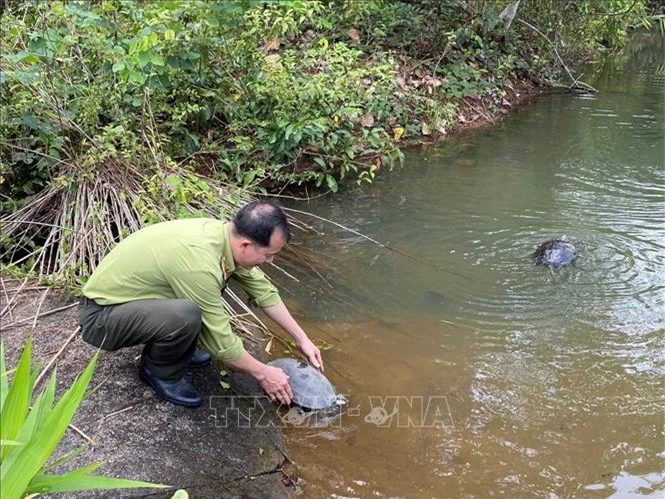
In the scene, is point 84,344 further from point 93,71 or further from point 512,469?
point 93,71

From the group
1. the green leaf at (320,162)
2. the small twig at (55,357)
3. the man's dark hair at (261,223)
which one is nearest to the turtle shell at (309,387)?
the man's dark hair at (261,223)

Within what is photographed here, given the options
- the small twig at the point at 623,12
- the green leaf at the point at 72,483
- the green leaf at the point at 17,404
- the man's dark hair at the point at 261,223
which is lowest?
the green leaf at the point at 72,483

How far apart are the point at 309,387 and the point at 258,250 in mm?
868

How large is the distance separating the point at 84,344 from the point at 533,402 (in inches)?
91.1

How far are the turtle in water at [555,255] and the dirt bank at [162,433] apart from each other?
2519 millimetres

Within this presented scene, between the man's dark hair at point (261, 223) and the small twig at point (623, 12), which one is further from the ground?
the small twig at point (623, 12)

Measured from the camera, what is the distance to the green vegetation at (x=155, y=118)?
4.20m

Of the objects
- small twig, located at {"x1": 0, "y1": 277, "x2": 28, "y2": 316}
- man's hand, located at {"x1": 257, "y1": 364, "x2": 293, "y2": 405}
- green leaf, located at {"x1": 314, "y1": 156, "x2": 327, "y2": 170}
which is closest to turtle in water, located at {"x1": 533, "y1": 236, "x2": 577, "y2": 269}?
green leaf, located at {"x1": 314, "y1": 156, "x2": 327, "y2": 170}

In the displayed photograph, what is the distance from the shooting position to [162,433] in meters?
2.68

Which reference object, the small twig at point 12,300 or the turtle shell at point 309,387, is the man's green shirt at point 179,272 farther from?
the small twig at point 12,300

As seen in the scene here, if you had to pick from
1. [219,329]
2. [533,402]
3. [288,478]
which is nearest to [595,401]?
[533,402]

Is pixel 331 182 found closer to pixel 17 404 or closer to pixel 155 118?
pixel 155 118

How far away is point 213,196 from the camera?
4441 millimetres

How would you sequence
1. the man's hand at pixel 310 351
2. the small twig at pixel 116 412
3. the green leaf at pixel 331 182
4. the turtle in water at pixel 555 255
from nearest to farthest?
1. the small twig at pixel 116 412
2. the man's hand at pixel 310 351
3. the turtle in water at pixel 555 255
4. the green leaf at pixel 331 182
